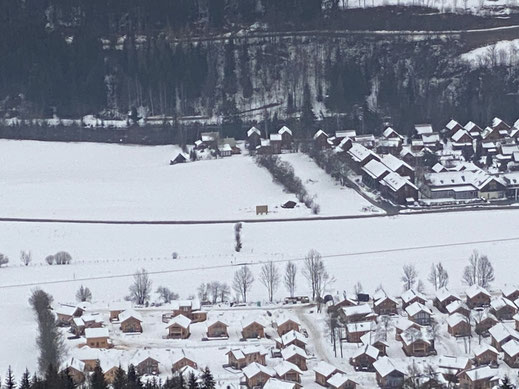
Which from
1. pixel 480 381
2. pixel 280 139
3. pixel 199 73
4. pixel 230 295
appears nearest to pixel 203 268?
pixel 230 295

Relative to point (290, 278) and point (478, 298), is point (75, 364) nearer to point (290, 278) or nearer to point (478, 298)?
point (290, 278)

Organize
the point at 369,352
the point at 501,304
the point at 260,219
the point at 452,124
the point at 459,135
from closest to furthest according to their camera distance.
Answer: the point at 369,352
the point at 501,304
the point at 260,219
the point at 459,135
the point at 452,124

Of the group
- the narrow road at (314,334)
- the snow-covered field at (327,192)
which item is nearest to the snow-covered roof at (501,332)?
the narrow road at (314,334)

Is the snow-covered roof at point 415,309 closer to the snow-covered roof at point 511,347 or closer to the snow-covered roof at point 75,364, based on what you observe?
the snow-covered roof at point 511,347

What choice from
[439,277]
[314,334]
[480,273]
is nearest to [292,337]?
[314,334]

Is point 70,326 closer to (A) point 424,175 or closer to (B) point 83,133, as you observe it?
(A) point 424,175

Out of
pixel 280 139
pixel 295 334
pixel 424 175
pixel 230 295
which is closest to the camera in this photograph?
pixel 295 334
